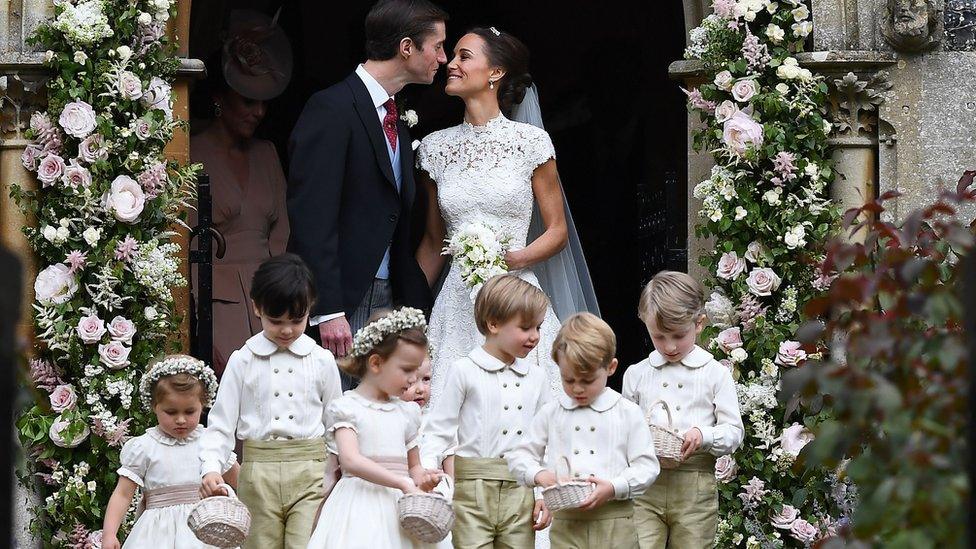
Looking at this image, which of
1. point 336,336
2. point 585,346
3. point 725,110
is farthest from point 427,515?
point 725,110

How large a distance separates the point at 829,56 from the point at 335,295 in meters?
2.32

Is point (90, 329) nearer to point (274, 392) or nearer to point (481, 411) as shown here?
point (274, 392)

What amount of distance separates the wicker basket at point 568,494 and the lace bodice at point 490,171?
2.13 meters

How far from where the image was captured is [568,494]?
4957 millimetres

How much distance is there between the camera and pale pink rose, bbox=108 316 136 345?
671 centimetres

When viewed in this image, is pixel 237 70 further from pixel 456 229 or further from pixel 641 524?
pixel 641 524

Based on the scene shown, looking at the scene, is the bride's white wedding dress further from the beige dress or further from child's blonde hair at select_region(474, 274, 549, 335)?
the beige dress

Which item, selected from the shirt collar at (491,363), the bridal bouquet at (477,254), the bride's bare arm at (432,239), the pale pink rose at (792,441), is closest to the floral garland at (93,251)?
the bride's bare arm at (432,239)

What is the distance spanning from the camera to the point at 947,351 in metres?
3.12

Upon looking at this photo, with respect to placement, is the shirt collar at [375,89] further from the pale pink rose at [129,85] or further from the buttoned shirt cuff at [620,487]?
the buttoned shirt cuff at [620,487]

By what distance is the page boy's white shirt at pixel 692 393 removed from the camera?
221 inches

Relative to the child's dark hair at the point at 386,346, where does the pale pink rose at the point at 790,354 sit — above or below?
below

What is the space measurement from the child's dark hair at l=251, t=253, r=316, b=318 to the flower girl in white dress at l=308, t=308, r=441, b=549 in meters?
0.23

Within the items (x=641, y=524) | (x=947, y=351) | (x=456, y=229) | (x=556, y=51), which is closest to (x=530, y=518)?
(x=641, y=524)
